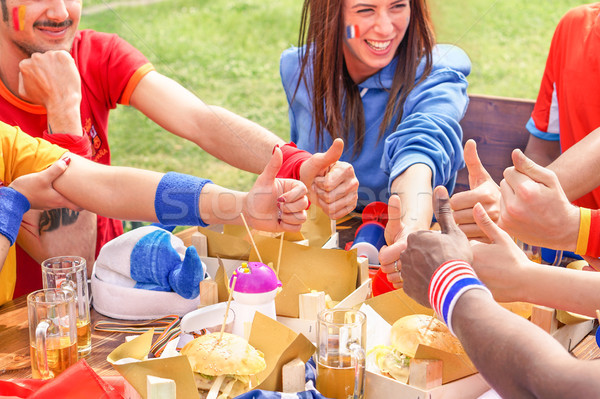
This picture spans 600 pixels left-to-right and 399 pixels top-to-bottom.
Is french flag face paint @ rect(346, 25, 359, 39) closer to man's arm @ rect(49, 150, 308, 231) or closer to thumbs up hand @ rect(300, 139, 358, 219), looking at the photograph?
thumbs up hand @ rect(300, 139, 358, 219)

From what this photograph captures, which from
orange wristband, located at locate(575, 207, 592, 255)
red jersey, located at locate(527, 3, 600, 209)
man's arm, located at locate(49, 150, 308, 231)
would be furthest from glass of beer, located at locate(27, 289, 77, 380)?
red jersey, located at locate(527, 3, 600, 209)

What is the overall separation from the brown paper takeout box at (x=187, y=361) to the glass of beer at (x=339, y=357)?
22 mm

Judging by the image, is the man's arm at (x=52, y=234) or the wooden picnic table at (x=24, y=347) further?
the man's arm at (x=52, y=234)

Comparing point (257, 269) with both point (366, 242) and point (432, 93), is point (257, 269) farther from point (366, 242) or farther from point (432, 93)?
point (432, 93)

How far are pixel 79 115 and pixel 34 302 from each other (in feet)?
1.93

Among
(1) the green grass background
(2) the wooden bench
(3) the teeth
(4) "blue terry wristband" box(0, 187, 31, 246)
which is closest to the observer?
(4) "blue terry wristband" box(0, 187, 31, 246)

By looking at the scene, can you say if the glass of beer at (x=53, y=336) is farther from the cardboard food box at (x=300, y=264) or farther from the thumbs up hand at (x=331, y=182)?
the thumbs up hand at (x=331, y=182)

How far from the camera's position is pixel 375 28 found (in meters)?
1.29

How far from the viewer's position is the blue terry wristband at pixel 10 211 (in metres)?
0.97

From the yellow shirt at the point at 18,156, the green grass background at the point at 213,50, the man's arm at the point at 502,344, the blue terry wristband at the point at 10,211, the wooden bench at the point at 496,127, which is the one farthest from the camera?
the wooden bench at the point at 496,127

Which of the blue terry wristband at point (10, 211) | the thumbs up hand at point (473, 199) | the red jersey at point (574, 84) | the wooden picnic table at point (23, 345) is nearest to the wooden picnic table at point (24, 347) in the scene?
the wooden picnic table at point (23, 345)

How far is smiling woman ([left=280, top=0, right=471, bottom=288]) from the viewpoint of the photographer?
1.23 meters

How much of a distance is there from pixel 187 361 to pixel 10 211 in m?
0.47

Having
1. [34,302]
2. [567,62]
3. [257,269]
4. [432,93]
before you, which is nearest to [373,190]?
[432,93]
